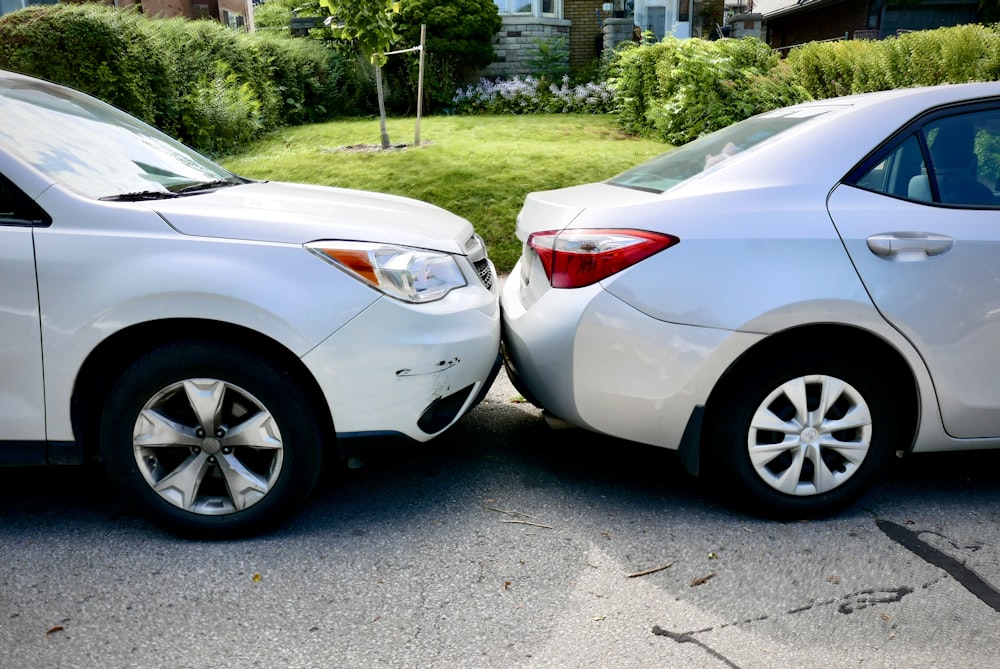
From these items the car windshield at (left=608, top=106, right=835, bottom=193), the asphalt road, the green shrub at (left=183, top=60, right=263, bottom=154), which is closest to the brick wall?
the green shrub at (left=183, top=60, right=263, bottom=154)

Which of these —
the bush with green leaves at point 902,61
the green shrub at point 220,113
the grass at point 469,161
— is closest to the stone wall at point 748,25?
the grass at point 469,161

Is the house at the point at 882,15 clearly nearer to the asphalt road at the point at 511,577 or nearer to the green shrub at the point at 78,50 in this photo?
the green shrub at the point at 78,50

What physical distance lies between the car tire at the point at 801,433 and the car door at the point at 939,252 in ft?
0.82

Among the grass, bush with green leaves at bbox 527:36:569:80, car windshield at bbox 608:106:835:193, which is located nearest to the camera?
car windshield at bbox 608:106:835:193

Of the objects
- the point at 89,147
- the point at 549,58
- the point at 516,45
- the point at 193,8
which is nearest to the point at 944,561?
the point at 89,147

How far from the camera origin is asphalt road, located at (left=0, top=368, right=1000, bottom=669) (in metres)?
2.52

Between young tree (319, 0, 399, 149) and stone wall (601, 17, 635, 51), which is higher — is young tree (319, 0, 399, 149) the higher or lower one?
the lower one

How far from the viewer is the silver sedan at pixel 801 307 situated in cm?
304

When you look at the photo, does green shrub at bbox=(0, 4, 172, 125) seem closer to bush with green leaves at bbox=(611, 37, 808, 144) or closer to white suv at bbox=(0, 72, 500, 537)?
bush with green leaves at bbox=(611, 37, 808, 144)

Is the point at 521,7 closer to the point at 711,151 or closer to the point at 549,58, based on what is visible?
the point at 549,58

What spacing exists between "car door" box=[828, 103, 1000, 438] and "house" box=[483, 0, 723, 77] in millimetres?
16602

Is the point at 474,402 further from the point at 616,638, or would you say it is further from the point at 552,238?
the point at 616,638

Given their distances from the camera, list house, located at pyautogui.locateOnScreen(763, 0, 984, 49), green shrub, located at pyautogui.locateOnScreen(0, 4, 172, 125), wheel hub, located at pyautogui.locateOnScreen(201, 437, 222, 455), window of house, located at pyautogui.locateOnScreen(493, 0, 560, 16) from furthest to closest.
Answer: house, located at pyautogui.locateOnScreen(763, 0, 984, 49) → window of house, located at pyautogui.locateOnScreen(493, 0, 560, 16) → green shrub, located at pyautogui.locateOnScreen(0, 4, 172, 125) → wheel hub, located at pyautogui.locateOnScreen(201, 437, 222, 455)

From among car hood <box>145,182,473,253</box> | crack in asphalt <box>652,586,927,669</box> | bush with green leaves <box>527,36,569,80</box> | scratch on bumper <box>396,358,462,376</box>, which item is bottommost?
crack in asphalt <box>652,586,927,669</box>
